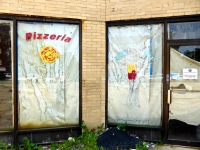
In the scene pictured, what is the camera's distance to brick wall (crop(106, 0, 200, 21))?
4.64 metres

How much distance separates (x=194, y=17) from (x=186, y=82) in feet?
4.78

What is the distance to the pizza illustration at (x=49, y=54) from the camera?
485 centimetres

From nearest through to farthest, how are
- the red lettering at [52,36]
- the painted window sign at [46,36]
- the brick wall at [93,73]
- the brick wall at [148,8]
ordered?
the brick wall at [148,8], the painted window sign at [46,36], the red lettering at [52,36], the brick wall at [93,73]

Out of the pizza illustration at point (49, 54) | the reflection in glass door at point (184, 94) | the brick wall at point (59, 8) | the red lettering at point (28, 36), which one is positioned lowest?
the reflection in glass door at point (184, 94)

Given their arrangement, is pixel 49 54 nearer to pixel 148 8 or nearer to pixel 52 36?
pixel 52 36

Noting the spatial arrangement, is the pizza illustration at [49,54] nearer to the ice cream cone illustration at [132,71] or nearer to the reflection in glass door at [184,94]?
the ice cream cone illustration at [132,71]

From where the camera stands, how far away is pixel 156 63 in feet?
16.3

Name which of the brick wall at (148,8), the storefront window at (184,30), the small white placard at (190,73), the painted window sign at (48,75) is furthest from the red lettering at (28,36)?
the small white placard at (190,73)

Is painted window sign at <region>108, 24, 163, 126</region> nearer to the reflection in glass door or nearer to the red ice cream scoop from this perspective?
the red ice cream scoop

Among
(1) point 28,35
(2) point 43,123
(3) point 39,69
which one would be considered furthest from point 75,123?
(1) point 28,35

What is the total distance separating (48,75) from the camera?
4.90 metres

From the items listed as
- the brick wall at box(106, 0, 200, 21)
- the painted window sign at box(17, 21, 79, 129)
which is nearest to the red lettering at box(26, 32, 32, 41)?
the painted window sign at box(17, 21, 79, 129)

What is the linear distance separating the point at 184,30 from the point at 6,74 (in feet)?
13.4

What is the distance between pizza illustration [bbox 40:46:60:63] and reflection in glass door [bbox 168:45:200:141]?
269 centimetres
